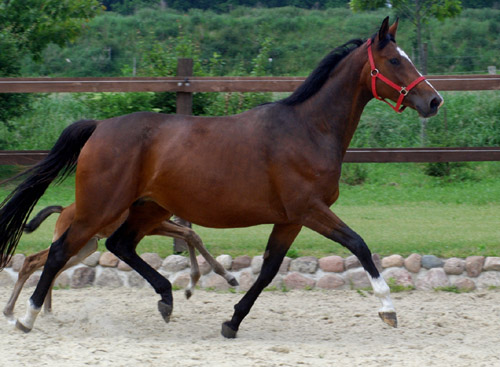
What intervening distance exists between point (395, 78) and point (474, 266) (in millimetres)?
2346

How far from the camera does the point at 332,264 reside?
21.0 feet

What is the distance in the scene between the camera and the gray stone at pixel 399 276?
248 inches

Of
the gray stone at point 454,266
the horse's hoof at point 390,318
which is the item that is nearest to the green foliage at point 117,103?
the gray stone at point 454,266

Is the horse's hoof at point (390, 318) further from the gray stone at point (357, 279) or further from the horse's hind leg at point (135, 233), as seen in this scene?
the gray stone at point (357, 279)

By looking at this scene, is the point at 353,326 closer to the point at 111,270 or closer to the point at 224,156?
the point at 224,156

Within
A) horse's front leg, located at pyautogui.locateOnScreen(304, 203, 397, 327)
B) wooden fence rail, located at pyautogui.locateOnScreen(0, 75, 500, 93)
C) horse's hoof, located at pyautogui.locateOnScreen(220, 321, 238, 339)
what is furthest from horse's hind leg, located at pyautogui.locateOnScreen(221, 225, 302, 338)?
wooden fence rail, located at pyautogui.locateOnScreen(0, 75, 500, 93)

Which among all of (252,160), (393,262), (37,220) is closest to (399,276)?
(393,262)

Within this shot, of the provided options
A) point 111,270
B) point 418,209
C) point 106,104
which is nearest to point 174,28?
point 106,104

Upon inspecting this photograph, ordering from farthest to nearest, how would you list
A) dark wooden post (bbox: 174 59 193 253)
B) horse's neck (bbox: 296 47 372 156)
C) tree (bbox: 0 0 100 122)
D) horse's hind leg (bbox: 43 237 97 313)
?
tree (bbox: 0 0 100 122) < dark wooden post (bbox: 174 59 193 253) < horse's hind leg (bbox: 43 237 97 313) < horse's neck (bbox: 296 47 372 156)

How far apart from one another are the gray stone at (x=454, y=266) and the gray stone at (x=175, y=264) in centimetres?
237

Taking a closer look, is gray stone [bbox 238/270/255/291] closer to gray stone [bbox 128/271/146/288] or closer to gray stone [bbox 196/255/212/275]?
gray stone [bbox 196/255/212/275]

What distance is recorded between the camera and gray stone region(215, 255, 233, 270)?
6.43 m

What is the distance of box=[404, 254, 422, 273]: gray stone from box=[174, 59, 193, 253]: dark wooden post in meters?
2.06

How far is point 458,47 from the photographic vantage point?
25641 millimetres
